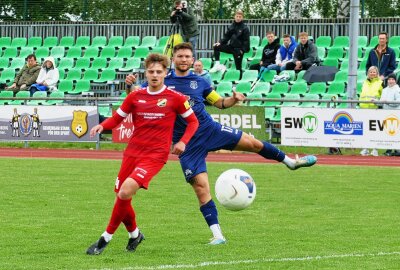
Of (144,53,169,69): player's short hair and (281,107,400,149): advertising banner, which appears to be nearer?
(144,53,169,69): player's short hair

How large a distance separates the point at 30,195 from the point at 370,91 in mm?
11070

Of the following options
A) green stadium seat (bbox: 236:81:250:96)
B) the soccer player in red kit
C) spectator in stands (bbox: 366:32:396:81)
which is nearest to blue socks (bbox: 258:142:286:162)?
the soccer player in red kit

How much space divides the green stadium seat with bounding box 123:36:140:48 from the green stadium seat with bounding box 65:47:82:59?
1562mm

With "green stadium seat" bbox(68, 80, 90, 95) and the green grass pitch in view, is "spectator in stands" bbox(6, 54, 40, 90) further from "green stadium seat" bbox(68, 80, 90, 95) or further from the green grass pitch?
the green grass pitch

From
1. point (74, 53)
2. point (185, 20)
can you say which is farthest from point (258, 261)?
point (74, 53)

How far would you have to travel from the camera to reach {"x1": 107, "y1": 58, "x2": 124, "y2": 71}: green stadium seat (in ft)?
102

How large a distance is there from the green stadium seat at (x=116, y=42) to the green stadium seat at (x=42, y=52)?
6.78ft

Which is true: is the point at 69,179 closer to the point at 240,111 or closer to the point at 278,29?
the point at 240,111

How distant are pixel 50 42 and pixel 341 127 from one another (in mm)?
14161

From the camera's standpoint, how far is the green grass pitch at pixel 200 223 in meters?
9.19

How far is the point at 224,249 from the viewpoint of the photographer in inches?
389

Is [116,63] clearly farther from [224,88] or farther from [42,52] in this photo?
[224,88]

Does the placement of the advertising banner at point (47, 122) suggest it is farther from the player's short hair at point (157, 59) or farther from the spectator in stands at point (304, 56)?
the player's short hair at point (157, 59)

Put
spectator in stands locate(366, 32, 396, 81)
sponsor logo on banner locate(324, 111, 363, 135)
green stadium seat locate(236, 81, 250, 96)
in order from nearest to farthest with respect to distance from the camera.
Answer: sponsor logo on banner locate(324, 111, 363, 135) → spectator in stands locate(366, 32, 396, 81) → green stadium seat locate(236, 81, 250, 96)
